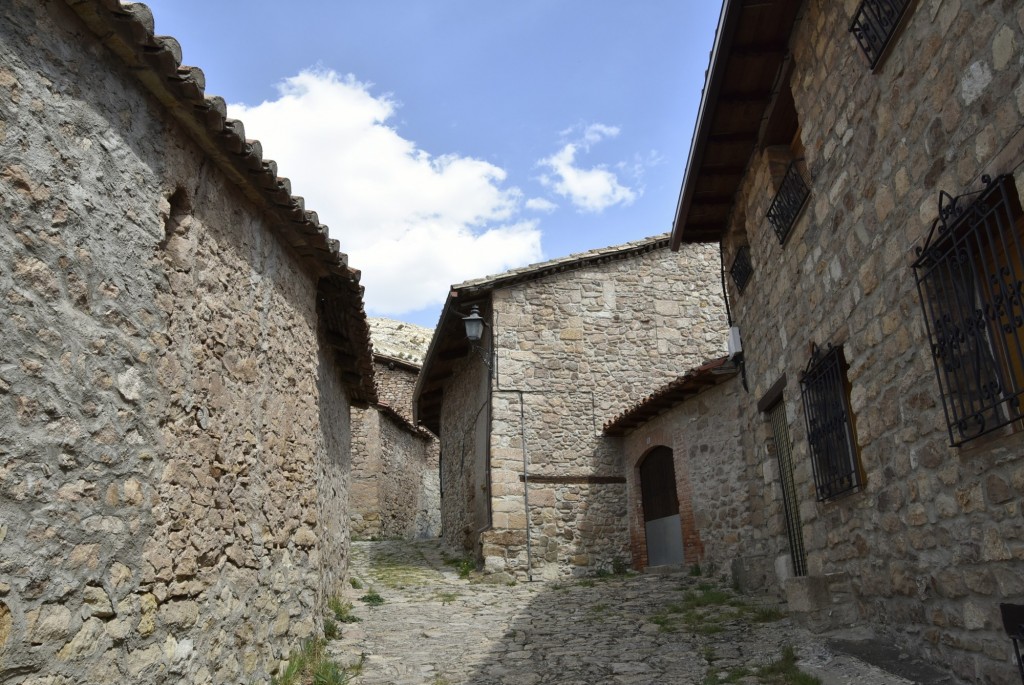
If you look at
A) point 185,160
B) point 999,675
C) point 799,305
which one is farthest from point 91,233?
point 799,305

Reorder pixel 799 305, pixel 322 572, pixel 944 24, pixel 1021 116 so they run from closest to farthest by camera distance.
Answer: pixel 1021 116
pixel 944 24
pixel 799 305
pixel 322 572

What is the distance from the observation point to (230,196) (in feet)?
17.2

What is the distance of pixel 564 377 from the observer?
520 inches

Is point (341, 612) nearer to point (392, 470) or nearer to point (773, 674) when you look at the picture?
point (773, 674)

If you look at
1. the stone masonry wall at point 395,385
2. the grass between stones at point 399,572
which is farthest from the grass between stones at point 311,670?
the stone masonry wall at point 395,385

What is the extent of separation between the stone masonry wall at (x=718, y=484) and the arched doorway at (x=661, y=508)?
0.32 m

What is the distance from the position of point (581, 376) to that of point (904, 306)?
352 inches

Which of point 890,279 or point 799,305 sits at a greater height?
point 799,305

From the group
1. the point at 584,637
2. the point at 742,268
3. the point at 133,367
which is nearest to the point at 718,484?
the point at 742,268

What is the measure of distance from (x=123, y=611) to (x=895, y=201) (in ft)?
14.8

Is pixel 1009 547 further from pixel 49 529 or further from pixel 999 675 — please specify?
pixel 49 529

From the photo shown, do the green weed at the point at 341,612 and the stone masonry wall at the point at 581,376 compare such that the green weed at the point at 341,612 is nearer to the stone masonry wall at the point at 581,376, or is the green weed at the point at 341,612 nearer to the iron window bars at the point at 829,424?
the stone masonry wall at the point at 581,376

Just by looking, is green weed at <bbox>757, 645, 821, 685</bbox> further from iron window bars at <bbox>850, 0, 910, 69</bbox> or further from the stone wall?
the stone wall

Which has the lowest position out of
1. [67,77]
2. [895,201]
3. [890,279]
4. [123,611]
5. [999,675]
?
[999,675]
